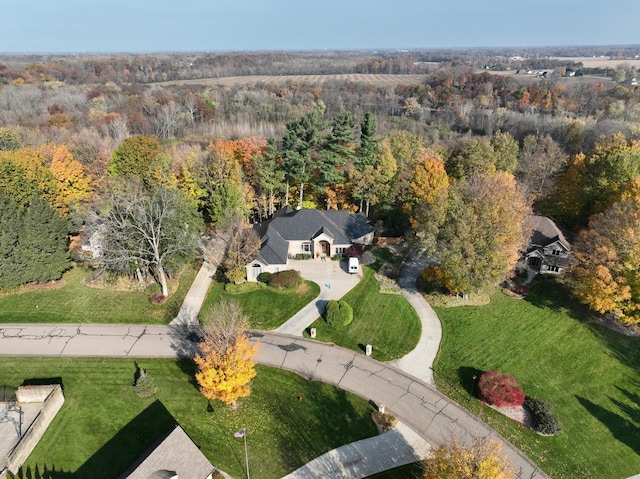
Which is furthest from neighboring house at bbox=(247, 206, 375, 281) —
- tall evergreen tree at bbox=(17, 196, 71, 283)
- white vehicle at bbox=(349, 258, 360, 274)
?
tall evergreen tree at bbox=(17, 196, 71, 283)

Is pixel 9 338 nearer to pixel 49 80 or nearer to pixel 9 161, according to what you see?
pixel 9 161

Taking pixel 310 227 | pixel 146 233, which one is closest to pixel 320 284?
pixel 310 227

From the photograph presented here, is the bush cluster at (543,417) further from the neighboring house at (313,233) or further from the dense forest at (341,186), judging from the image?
the neighboring house at (313,233)

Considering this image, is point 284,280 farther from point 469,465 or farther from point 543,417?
point 469,465

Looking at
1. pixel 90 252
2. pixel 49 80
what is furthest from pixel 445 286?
pixel 49 80

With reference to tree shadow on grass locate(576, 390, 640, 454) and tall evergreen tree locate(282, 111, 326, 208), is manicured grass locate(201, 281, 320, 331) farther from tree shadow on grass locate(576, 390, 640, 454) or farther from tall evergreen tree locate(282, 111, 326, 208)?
tree shadow on grass locate(576, 390, 640, 454)
